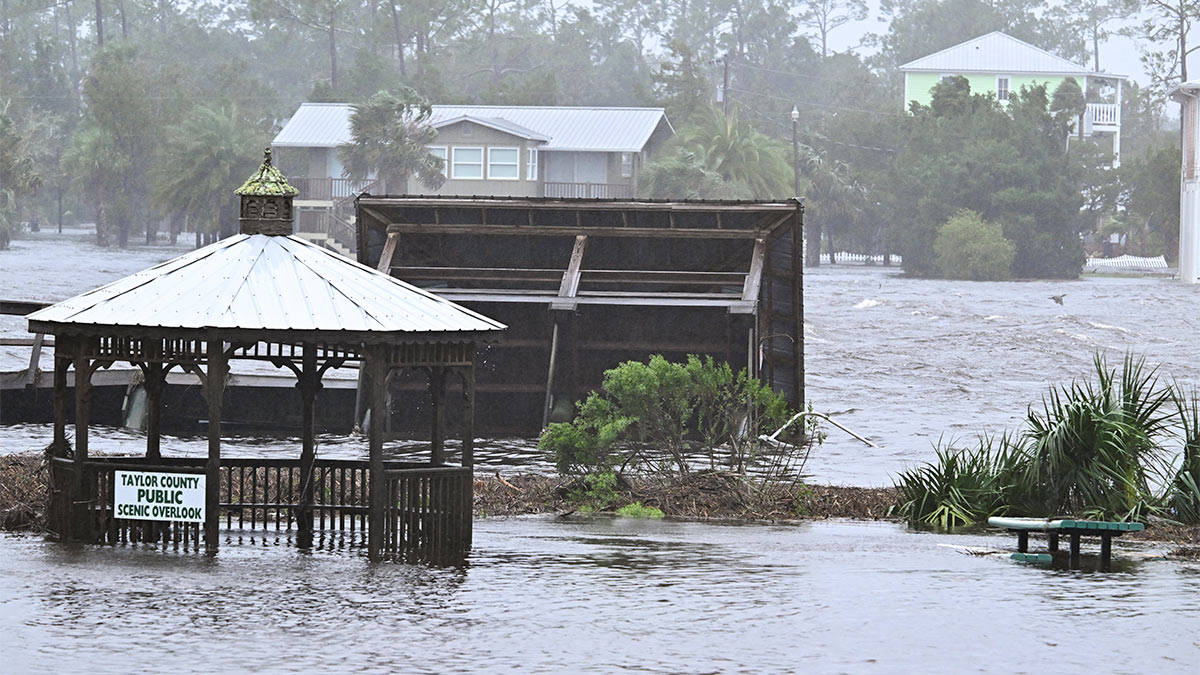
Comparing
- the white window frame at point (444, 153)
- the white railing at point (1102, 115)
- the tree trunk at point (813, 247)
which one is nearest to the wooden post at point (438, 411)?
the white window frame at point (444, 153)

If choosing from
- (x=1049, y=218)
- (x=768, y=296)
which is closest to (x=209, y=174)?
(x=1049, y=218)

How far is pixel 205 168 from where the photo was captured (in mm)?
96875

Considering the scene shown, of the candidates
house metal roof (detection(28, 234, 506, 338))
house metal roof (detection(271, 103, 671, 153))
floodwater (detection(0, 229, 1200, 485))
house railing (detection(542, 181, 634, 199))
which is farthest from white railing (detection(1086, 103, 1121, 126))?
house metal roof (detection(28, 234, 506, 338))

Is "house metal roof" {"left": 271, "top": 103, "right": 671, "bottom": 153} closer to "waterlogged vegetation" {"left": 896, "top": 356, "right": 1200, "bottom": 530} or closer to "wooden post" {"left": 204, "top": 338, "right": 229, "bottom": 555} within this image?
"waterlogged vegetation" {"left": 896, "top": 356, "right": 1200, "bottom": 530}

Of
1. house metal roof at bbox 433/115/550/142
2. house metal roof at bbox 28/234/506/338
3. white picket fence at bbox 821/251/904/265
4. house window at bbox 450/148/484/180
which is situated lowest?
white picket fence at bbox 821/251/904/265

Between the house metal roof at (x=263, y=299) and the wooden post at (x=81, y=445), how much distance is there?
45 cm

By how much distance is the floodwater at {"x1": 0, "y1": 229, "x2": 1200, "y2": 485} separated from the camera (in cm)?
3350

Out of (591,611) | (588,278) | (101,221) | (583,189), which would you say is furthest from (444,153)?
(591,611)

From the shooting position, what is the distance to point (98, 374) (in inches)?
1469

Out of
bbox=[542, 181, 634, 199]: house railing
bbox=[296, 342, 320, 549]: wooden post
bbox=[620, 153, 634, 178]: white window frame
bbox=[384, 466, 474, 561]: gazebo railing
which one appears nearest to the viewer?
bbox=[384, 466, 474, 561]: gazebo railing

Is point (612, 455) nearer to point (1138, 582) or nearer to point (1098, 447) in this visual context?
point (1098, 447)

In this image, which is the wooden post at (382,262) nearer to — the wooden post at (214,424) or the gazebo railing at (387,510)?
the gazebo railing at (387,510)

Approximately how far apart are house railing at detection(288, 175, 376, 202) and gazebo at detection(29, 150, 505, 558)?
67.0 metres

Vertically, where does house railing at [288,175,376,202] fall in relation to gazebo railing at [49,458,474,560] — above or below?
above
